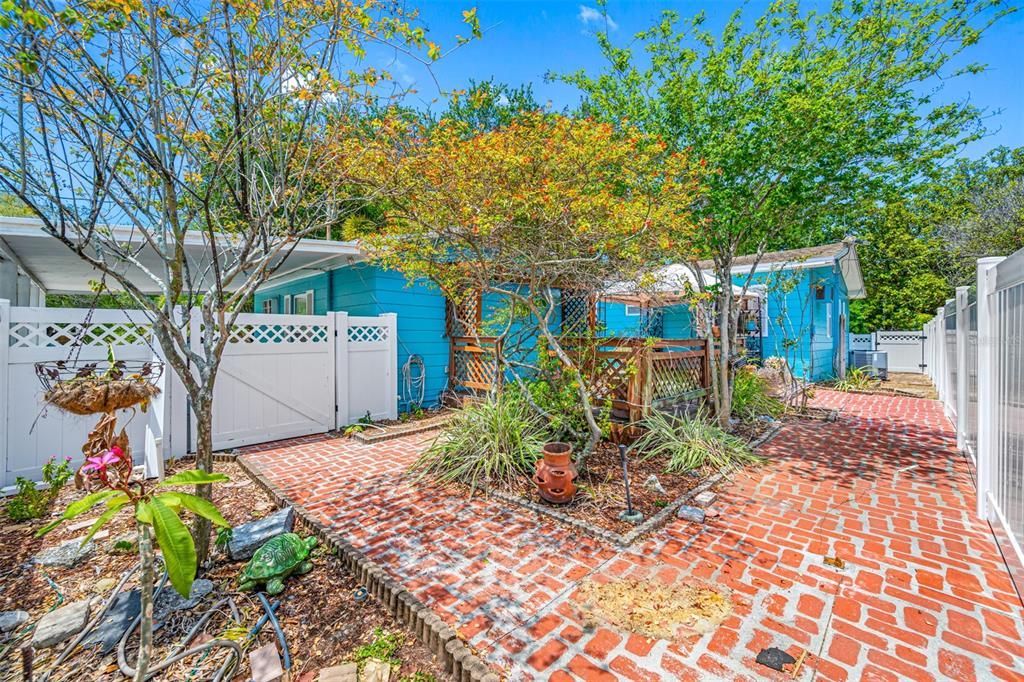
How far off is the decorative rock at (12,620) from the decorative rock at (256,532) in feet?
3.38

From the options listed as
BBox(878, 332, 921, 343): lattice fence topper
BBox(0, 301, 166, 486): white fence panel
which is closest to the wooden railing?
BBox(0, 301, 166, 486): white fence panel

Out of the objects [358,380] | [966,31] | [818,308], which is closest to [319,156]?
[358,380]

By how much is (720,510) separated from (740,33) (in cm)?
→ 583

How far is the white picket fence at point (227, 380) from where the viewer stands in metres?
4.46

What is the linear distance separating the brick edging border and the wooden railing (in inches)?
105

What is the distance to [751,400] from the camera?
26.4 ft

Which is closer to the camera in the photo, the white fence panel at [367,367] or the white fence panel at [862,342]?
the white fence panel at [367,367]

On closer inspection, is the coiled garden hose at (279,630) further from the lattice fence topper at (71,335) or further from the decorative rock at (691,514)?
the decorative rock at (691,514)

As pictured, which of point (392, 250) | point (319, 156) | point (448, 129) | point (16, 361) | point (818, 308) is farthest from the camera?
point (818, 308)

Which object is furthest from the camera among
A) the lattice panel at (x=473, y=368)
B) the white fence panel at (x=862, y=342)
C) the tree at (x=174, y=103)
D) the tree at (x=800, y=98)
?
the white fence panel at (x=862, y=342)

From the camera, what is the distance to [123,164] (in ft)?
10.7

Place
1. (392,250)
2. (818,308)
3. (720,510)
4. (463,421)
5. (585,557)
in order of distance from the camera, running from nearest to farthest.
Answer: (585,557), (720,510), (463,421), (392,250), (818,308)

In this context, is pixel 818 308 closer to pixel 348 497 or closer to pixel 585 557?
pixel 585 557

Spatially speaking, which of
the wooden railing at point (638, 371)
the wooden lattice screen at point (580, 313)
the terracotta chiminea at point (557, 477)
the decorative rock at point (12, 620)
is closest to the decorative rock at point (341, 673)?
the decorative rock at point (12, 620)
